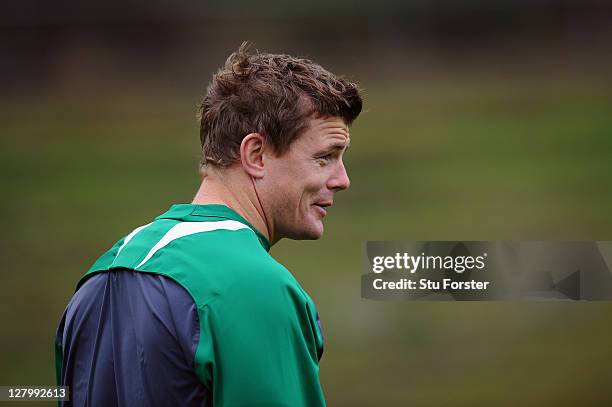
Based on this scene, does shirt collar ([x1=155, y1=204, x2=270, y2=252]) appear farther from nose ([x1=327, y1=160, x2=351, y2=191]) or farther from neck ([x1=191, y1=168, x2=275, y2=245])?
nose ([x1=327, y1=160, x2=351, y2=191])

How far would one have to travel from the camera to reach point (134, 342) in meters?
1.02

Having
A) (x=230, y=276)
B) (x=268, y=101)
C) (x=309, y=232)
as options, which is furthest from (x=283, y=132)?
(x=230, y=276)

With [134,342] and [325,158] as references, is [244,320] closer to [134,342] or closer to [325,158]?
[134,342]

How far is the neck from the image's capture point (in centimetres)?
120

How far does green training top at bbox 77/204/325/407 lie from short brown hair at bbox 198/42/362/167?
0.72 ft

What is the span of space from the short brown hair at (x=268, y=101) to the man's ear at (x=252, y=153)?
12mm

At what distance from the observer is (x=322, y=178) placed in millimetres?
1266

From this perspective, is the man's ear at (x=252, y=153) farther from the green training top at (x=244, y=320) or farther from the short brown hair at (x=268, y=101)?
the green training top at (x=244, y=320)

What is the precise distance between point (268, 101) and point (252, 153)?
0.26ft

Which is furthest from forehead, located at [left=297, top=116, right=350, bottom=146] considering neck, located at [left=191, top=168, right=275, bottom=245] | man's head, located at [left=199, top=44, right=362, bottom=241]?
neck, located at [left=191, top=168, right=275, bottom=245]

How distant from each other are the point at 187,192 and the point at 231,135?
218cm

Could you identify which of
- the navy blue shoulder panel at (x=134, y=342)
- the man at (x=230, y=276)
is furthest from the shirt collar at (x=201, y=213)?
the navy blue shoulder panel at (x=134, y=342)

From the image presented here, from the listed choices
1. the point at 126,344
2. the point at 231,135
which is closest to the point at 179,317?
the point at 126,344

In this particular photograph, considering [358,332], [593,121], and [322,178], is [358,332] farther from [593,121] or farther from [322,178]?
[322,178]
